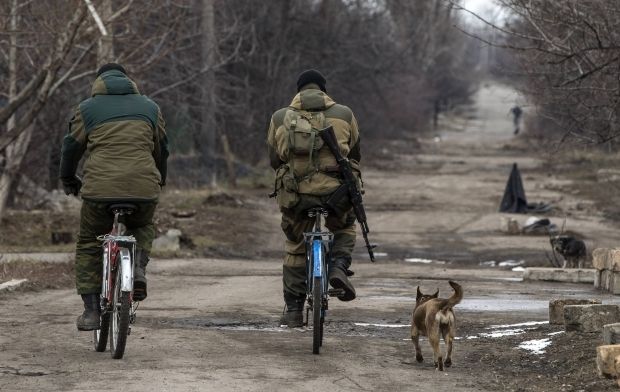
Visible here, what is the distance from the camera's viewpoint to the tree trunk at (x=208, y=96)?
102 ft

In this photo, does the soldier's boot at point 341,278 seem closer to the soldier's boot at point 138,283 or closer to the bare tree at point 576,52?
the soldier's boot at point 138,283

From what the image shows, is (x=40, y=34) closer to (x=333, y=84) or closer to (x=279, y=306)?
(x=279, y=306)

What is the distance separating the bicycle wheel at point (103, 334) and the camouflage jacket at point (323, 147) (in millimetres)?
1686

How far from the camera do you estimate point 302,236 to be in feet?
31.7

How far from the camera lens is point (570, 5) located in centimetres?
1334

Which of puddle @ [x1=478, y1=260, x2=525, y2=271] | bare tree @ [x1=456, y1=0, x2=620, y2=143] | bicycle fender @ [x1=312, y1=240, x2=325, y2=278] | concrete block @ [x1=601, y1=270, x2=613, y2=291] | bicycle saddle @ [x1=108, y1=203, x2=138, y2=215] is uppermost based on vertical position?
bare tree @ [x1=456, y1=0, x2=620, y2=143]

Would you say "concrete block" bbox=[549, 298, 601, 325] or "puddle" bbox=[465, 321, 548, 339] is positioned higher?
"concrete block" bbox=[549, 298, 601, 325]

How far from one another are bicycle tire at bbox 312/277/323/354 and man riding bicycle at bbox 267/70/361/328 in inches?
12.7

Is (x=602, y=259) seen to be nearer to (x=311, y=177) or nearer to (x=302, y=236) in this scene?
(x=302, y=236)

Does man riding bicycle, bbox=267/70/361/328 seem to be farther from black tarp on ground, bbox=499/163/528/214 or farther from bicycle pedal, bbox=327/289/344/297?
black tarp on ground, bbox=499/163/528/214

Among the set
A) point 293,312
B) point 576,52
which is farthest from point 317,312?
point 576,52

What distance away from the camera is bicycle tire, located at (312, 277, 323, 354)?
8.83m

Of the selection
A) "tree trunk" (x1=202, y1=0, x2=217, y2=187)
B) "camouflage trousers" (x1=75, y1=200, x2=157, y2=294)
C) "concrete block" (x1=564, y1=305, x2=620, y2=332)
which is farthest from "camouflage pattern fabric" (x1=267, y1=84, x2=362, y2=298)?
"tree trunk" (x1=202, y1=0, x2=217, y2=187)

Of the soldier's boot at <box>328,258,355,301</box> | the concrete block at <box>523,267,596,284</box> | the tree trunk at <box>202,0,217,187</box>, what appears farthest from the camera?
the tree trunk at <box>202,0,217,187</box>
